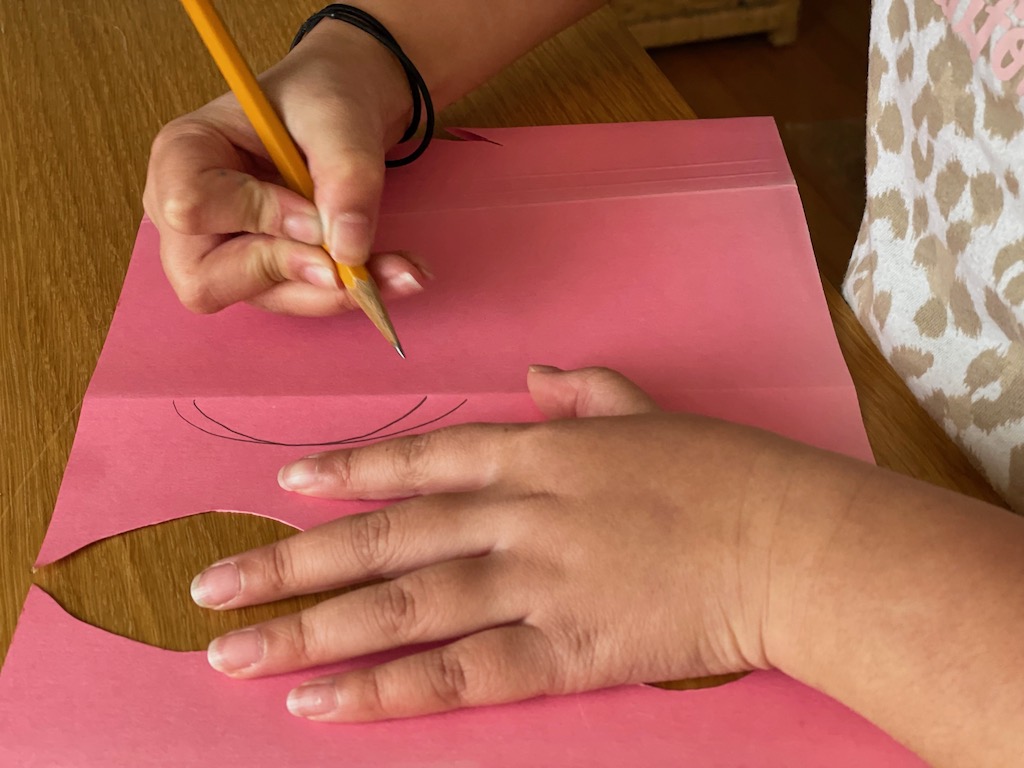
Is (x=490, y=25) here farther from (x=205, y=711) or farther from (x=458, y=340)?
(x=205, y=711)

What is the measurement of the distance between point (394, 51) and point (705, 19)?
1.42m

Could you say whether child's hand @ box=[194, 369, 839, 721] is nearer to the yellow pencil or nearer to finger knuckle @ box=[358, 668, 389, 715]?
finger knuckle @ box=[358, 668, 389, 715]

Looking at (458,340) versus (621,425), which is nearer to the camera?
(621,425)

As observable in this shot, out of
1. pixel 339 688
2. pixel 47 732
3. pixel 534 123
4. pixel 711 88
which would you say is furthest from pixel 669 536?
pixel 711 88

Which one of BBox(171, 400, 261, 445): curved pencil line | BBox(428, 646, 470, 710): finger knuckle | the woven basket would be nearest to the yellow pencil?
BBox(171, 400, 261, 445): curved pencil line

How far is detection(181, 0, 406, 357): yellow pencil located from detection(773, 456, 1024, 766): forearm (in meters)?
0.28

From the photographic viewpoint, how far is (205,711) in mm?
473

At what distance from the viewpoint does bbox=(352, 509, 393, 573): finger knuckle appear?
512mm

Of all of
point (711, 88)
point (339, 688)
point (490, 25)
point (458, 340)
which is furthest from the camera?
point (711, 88)

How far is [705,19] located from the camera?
1.95 m

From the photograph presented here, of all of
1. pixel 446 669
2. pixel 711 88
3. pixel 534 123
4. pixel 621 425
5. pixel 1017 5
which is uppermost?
pixel 711 88

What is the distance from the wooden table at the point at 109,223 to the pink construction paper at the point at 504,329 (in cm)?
2

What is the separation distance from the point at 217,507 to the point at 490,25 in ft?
1.49

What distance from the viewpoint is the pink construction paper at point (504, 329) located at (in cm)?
57
